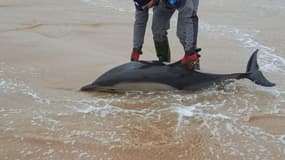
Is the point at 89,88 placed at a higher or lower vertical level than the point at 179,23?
lower

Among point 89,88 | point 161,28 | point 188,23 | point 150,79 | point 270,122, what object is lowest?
point 270,122

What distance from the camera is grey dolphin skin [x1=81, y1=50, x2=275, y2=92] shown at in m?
5.32

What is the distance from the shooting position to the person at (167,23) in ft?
17.7

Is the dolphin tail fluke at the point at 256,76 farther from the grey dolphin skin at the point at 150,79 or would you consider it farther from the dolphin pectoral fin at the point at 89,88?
the dolphin pectoral fin at the point at 89,88

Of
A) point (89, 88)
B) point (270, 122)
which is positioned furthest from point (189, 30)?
point (270, 122)

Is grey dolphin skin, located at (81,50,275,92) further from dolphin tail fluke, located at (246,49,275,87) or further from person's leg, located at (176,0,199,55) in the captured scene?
person's leg, located at (176,0,199,55)

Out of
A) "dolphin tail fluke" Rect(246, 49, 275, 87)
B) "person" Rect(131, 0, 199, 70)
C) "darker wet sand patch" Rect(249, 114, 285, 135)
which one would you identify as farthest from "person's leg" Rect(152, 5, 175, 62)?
"darker wet sand patch" Rect(249, 114, 285, 135)

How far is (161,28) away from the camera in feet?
19.4

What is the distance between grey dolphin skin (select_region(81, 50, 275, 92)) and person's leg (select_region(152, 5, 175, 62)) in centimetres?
65

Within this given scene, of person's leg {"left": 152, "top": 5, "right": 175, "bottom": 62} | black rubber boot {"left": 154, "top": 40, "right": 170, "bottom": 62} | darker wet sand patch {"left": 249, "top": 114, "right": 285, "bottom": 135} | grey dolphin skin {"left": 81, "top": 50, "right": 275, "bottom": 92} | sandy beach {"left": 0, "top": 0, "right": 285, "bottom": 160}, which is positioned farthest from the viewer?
black rubber boot {"left": 154, "top": 40, "right": 170, "bottom": 62}

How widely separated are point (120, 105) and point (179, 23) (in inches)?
49.7

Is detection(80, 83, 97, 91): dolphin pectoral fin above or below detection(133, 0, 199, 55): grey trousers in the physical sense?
below

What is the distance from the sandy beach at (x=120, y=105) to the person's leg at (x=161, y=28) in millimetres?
694

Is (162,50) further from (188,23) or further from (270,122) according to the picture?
(270,122)
